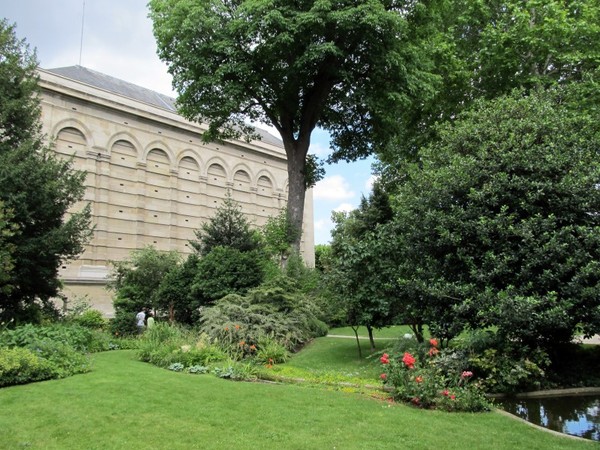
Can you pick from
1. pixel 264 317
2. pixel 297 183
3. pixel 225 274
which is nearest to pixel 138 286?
pixel 225 274

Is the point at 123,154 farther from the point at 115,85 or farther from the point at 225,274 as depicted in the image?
the point at 225,274

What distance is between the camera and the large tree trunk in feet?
62.5

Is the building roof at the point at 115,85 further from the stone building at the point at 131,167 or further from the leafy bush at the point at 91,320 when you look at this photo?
the leafy bush at the point at 91,320

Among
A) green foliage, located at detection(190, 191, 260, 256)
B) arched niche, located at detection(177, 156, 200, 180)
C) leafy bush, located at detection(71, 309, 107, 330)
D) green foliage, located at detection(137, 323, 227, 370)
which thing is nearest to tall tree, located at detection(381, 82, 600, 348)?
green foliage, located at detection(137, 323, 227, 370)

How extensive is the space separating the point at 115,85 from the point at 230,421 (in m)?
38.7

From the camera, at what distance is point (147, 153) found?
3675 centimetres

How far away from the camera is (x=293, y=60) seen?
1784 centimetres

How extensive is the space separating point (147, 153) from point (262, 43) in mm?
22561

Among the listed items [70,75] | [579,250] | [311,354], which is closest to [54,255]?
[311,354]

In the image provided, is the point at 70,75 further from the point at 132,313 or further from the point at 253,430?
the point at 253,430

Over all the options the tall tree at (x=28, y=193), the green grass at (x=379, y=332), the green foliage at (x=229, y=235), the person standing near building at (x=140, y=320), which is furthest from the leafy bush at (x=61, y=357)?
the green grass at (x=379, y=332)

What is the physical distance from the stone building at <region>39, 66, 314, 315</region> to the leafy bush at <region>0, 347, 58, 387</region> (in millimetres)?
22648

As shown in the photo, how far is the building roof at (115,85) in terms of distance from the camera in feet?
116

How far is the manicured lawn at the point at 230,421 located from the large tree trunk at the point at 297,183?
1108 cm
